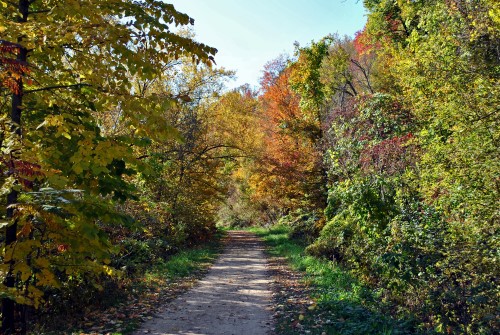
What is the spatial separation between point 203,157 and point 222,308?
1156cm

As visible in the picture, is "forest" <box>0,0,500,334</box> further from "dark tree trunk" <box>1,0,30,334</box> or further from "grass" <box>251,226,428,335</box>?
"grass" <box>251,226,428,335</box>

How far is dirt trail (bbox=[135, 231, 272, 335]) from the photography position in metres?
7.20

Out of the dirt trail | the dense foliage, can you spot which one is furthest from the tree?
the dense foliage

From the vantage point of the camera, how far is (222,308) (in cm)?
880

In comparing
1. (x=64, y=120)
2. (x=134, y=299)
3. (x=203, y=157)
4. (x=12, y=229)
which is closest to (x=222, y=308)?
(x=134, y=299)

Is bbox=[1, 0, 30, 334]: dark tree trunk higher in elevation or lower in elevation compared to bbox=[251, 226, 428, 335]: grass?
higher

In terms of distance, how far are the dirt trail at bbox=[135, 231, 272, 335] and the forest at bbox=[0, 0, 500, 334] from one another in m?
1.66

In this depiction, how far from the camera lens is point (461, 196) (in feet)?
25.2

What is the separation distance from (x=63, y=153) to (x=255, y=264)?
1244 cm

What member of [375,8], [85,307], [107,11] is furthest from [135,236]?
[375,8]

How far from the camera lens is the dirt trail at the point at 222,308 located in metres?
7.20

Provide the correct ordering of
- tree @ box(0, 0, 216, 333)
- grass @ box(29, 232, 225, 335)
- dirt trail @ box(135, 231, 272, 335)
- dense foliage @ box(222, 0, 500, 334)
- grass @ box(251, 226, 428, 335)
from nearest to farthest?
tree @ box(0, 0, 216, 333) < grass @ box(251, 226, 428, 335) < dense foliage @ box(222, 0, 500, 334) < grass @ box(29, 232, 225, 335) < dirt trail @ box(135, 231, 272, 335)

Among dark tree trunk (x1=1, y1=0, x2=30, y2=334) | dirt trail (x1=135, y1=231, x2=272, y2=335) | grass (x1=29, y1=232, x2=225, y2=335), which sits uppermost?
dark tree trunk (x1=1, y1=0, x2=30, y2=334)

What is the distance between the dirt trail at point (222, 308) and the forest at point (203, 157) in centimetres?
166
